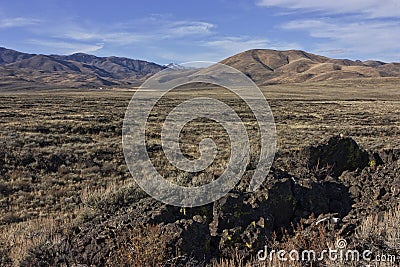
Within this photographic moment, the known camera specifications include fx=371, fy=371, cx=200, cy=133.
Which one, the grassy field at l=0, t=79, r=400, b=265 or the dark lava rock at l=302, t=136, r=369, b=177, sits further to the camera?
the dark lava rock at l=302, t=136, r=369, b=177

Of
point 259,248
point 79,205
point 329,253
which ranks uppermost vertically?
point 329,253

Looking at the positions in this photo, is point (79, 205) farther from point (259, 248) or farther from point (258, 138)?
point (258, 138)

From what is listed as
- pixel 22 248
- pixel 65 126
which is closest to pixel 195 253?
pixel 22 248

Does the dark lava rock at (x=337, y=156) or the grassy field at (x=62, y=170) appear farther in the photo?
→ the dark lava rock at (x=337, y=156)

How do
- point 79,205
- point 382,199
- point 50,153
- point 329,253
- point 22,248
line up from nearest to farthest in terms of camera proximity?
point 329,253 → point 22,248 → point 382,199 → point 79,205 → point 50,153

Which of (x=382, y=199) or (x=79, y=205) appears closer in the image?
(x=382, y=199)

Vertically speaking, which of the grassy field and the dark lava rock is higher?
the dark lava rock

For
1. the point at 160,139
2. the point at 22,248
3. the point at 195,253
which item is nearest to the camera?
the point at 195,253

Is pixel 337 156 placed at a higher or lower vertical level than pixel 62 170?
higher

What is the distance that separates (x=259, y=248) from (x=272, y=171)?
8.49 ft

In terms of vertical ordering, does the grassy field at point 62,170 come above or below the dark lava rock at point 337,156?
below

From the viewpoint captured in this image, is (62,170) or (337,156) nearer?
(337,156)

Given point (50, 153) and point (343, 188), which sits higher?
point (343, 188)

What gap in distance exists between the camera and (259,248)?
17.7 ft
